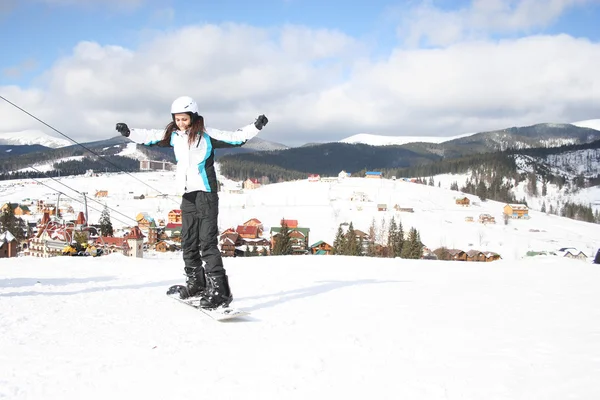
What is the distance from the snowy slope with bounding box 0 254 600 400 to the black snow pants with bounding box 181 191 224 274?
0.75 metres

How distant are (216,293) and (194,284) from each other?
2.18 ft

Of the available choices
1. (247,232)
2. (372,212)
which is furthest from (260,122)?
(372,212)

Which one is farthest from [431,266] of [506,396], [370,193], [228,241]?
[370,193]

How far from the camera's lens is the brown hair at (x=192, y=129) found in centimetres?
555

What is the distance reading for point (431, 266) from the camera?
12750 millimetres

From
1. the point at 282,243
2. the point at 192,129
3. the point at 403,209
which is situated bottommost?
the point at 282,243

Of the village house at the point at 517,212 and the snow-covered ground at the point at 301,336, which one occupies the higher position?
the village house at the point at 517,212

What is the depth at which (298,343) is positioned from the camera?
13.5 feet

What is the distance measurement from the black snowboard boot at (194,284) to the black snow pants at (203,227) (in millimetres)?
295

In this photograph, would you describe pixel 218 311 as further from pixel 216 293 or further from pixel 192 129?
pixel 192 129

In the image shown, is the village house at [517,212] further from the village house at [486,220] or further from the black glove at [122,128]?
the black glove at [122,128]

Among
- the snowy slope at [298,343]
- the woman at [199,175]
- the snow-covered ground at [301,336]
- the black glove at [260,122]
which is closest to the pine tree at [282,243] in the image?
the snow-covered ground at [301,336]

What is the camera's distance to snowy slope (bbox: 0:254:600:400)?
2.97 metres

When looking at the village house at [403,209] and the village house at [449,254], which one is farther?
the village house at [403,209]
